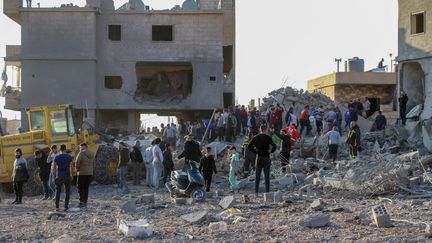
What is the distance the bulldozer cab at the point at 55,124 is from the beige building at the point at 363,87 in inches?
1073

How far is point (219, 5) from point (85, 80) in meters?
8.83

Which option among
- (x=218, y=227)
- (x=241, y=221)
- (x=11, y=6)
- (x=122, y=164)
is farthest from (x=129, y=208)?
(x=11, y=6)

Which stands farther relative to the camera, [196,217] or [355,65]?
→ [355,65]

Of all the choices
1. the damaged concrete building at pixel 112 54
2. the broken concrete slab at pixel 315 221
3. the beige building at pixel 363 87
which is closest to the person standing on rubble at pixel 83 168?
the broken concrete slab at pixel 315 221

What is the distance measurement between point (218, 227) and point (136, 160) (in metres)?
11.2

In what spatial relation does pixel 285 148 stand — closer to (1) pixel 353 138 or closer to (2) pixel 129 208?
(1) pixel 353 138

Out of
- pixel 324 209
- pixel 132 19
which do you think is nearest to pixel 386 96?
pixel 132 19

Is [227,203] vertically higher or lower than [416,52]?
lower

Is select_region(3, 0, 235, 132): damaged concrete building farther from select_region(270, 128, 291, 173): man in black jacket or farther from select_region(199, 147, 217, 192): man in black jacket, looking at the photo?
select_region(199, 147, 217, 192): man in black jacket

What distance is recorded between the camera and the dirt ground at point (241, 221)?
10.4 metres

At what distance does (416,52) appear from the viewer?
109ft

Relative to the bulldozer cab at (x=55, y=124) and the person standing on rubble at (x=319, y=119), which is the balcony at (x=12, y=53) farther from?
the bulldozer cab at (x=55, y=124)

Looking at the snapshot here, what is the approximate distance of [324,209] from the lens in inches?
508

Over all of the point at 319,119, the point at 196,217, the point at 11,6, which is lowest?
the point at 196,217
